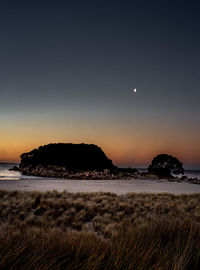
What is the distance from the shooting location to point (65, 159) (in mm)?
36719

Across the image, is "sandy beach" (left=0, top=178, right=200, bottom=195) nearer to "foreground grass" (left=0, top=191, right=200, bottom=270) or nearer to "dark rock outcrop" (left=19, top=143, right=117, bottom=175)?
"foreground grass" (left=0, top=191, right=200, bottom=270)

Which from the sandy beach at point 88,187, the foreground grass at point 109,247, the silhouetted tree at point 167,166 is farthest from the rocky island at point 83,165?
the foreground grass at point 109,247

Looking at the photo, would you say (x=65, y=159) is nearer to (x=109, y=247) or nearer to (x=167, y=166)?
(x=167, y=166)

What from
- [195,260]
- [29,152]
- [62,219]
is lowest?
[62,219]

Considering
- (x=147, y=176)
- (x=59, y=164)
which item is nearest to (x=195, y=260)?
(x=147, y=176)

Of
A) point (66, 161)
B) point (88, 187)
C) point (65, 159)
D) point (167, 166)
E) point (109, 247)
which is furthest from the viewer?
point (65, 159)

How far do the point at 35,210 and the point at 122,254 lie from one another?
25.2 feet

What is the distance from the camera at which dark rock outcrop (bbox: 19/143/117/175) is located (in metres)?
34.6

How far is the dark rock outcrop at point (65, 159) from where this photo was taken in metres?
34.6

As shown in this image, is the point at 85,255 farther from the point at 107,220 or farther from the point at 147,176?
the point at 147,176

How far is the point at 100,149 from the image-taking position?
4212 cm

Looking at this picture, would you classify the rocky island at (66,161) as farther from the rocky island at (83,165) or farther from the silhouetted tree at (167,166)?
the silhouetted tree at (167,166)

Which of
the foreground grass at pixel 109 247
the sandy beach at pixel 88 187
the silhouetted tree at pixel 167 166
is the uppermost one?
the silhouetted tree at pixel 167 166

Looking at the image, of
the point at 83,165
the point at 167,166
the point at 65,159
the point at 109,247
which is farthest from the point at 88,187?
the point at 65,159
